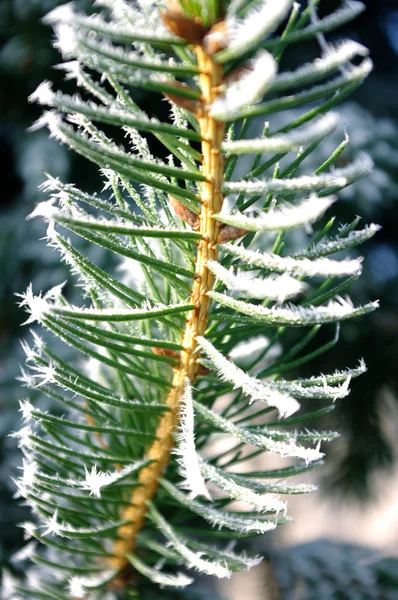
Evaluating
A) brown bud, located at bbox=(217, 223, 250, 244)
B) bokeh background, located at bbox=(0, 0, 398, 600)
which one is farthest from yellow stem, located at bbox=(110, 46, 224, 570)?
bokeh background, located at bbox=(0, 0, 398, 600)

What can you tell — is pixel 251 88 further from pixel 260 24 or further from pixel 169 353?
Result: pixel 169 353

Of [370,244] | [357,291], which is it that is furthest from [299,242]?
[370,244]

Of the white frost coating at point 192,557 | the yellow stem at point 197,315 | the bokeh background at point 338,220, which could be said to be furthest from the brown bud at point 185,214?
the bokeh background at point 338,220

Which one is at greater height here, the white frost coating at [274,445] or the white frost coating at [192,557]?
the white frost coating at [274,445]

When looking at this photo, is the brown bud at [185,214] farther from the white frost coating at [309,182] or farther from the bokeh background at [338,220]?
the bokeh background at [338,220]

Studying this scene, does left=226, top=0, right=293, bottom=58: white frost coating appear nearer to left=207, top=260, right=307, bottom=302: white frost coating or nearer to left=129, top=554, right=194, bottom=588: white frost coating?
left=207, top=260, right=307, bottom=302: white frost coating

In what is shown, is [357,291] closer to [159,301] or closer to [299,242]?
[299,242]
